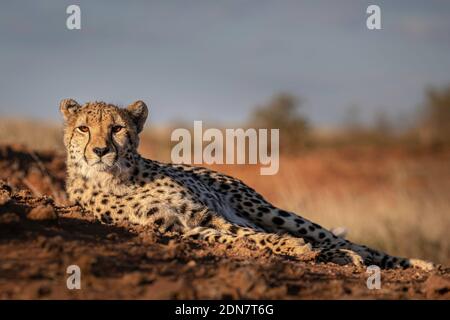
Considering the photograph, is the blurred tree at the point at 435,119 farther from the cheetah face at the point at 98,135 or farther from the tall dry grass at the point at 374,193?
the cheetah face at the point at 98,135

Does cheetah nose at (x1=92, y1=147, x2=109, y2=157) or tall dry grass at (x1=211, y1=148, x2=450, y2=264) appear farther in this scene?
tall dry grass at (x1=211, y1=148, x2=450, y2=264)

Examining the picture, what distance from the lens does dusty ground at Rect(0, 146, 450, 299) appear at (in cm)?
337

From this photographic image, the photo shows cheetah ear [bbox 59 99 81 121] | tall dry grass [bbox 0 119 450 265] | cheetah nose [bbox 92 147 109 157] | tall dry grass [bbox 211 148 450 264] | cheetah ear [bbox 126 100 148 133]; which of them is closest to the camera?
cheetah nose [bbox 92 147 109 157]

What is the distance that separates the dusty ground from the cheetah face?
0.58 metres

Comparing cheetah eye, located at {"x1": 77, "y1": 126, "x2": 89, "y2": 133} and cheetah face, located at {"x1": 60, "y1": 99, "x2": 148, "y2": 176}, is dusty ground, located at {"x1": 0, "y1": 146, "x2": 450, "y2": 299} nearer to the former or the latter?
cheetah face, located at {"x1": 60, "y1": 99, "x2": 148, "y2": 176}

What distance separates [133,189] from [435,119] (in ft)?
73.8

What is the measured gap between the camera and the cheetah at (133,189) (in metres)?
5.14

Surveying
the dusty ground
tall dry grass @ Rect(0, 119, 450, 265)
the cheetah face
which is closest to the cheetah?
the cheetah face


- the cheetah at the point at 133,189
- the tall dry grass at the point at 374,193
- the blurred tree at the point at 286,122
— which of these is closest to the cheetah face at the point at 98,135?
the cheetah at the point at 133,189

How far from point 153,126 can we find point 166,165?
796 inches

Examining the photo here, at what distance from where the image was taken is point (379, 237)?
480 inches
